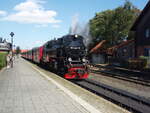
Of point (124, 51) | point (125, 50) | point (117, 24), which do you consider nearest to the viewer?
point (125, 50)

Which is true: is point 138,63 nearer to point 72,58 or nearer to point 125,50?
point 72,58

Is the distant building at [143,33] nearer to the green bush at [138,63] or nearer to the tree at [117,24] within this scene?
the green bush at [138,63]

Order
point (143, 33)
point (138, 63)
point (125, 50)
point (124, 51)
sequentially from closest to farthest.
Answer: point (138, 63) → point (143, 33) → point (125, 50) → point (124, 51)

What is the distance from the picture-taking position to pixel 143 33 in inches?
1115

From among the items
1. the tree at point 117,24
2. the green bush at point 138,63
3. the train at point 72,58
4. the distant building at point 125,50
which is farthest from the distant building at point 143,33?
the tree at point 117,24

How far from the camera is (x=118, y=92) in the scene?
1026 cm

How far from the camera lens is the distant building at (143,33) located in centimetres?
2712

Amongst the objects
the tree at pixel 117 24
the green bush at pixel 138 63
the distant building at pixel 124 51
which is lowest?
the green bush at pixel 138 63

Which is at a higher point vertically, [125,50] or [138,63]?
[125,50]

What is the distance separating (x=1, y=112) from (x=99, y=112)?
297 cm

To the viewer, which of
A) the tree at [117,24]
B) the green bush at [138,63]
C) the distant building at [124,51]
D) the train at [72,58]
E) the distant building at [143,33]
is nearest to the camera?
the train at [72,58]

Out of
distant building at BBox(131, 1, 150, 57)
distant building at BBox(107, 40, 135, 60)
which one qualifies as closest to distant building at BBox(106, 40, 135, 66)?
distant building at BBox(107, 40, 135, 60)

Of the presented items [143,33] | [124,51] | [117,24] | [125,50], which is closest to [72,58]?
[143,33]

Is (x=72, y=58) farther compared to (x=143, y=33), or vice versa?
(x=143, y=33)
